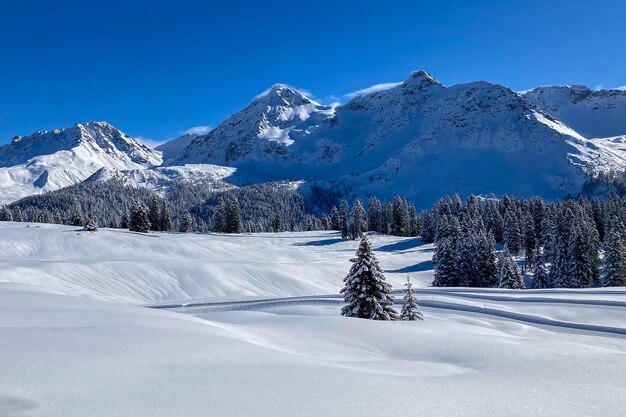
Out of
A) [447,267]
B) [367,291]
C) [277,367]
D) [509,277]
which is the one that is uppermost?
[277,367]

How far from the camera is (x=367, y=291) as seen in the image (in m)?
19.8

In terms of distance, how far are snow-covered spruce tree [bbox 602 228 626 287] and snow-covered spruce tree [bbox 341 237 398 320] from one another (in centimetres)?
3773

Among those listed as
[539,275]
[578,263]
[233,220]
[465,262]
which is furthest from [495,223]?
[233,220]

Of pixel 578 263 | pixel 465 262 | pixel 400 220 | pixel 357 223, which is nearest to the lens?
pixel 578 263

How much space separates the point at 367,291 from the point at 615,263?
39297mm

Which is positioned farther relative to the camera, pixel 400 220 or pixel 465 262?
pixel 400 220

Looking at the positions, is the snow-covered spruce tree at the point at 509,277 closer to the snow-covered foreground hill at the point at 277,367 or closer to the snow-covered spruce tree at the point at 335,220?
the snow-covered foreground hill at the point at 277,367

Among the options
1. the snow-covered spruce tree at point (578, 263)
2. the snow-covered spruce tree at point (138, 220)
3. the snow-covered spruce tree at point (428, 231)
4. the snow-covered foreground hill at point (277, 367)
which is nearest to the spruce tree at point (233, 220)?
the snow-covered spruce tree at point (138, 220)

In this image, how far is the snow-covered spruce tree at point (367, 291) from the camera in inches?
764

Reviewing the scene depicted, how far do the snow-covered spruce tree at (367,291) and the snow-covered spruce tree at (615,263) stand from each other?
124 feet

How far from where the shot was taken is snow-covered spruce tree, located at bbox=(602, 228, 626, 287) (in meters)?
44.2

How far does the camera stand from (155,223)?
8850cm

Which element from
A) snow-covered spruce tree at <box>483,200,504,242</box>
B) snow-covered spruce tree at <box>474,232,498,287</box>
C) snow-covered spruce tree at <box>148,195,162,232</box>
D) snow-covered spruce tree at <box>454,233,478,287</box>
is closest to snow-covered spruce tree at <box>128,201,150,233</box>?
snow-covered spruce tree at <box>148,195,162,232</box>

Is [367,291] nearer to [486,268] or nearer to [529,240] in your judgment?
[486,268]
